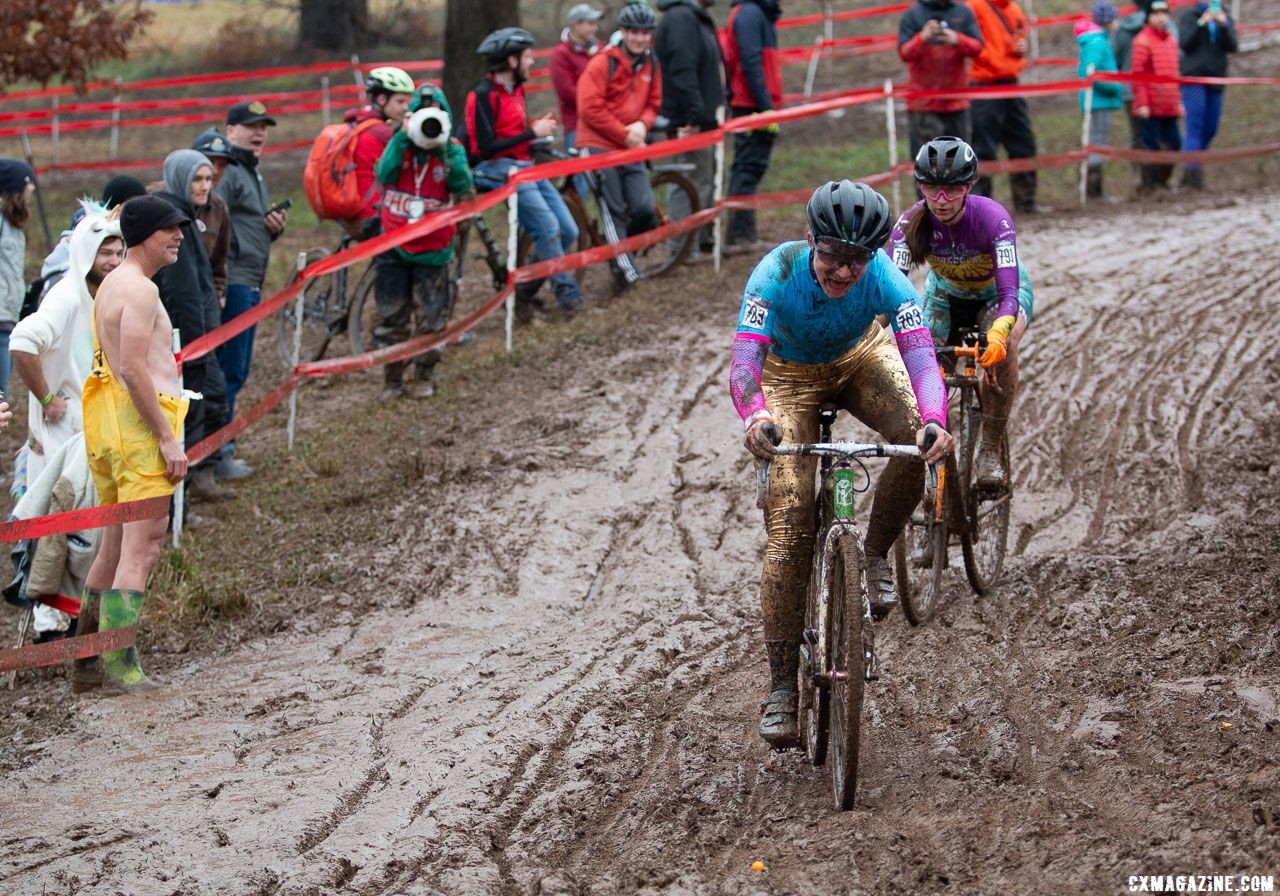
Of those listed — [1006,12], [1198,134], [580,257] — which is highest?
[1006,12]

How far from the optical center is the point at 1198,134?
16.6 m

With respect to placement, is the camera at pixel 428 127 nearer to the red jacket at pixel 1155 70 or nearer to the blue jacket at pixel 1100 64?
the blue jacket at pixel 1100 64

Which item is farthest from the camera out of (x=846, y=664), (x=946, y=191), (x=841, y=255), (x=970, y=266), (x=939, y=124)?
(x=939, y=124)

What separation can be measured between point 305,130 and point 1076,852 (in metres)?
21.8

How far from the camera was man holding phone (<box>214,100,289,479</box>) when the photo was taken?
31.1 feet

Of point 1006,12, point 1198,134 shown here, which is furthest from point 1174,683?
point 1198,134

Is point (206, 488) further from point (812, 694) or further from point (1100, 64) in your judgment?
point (1100, 64)

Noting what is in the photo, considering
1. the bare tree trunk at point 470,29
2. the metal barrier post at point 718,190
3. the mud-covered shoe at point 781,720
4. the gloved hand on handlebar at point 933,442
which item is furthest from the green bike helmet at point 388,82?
the mud-covered shoe at point 781,720

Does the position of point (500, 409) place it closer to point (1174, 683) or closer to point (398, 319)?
point (398, 319)

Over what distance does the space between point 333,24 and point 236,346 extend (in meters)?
19.7

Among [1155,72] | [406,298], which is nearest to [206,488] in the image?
[406,298]

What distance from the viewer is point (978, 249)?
700 centimetres

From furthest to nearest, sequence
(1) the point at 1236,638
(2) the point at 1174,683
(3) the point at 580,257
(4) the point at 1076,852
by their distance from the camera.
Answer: (3) the point at 580,257 < (1) the point at 1236,638 < (2) the point at 1174,683 < (4) the point at 1076,852

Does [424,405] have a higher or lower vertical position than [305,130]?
lower
